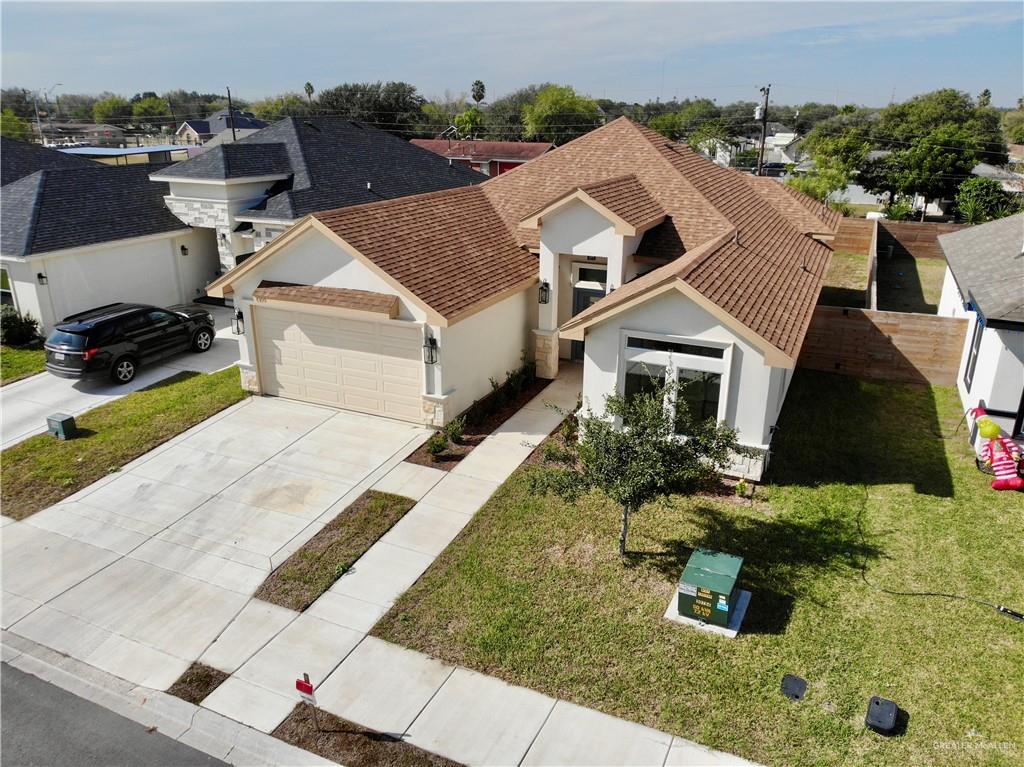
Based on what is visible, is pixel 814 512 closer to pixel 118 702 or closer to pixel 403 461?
pixel 403 461

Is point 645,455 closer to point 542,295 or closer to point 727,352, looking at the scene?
point 727,352

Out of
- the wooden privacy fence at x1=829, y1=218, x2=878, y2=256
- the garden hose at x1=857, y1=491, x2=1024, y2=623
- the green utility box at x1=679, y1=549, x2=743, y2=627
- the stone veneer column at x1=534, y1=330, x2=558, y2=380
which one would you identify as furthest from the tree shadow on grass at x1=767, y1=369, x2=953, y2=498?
the wooden privacy fence at x1=829, y1=218, x2=878, y2=256

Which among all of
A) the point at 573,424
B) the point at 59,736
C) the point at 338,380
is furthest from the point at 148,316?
the point at 59,736

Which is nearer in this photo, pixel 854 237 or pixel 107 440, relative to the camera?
pixel 107 440

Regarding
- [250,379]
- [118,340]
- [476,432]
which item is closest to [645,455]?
[476,432]

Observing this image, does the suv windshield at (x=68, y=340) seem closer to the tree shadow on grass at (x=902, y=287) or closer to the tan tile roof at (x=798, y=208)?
the tan tile roof at (x=798, y=208)

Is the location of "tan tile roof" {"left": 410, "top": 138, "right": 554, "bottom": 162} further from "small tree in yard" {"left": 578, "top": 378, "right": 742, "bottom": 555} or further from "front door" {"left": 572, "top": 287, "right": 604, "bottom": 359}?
"small tree in yard" {"left": 578, "top": 378, "right": 742, "bottom": 555}
